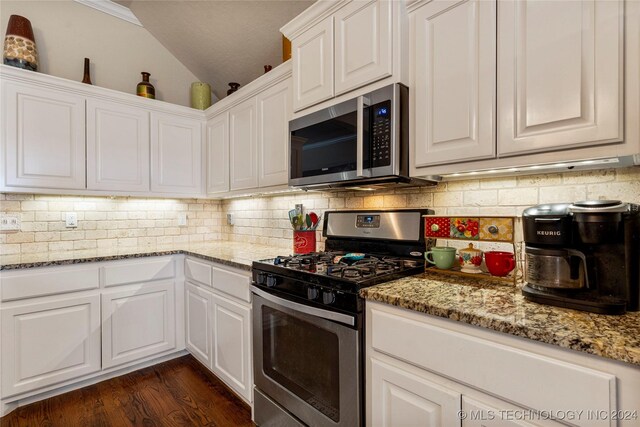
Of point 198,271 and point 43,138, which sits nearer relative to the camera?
point 43,138

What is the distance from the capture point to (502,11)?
45.4 inches

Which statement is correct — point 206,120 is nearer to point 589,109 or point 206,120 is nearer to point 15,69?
point 15,69

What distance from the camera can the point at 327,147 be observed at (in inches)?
68.8

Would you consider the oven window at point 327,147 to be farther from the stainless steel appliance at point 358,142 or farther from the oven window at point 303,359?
the oven window at point 303,359

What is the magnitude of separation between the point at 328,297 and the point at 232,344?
3.35ft

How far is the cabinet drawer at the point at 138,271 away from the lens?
2297mm

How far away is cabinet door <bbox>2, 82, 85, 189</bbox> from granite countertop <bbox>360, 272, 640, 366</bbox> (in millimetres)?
2457

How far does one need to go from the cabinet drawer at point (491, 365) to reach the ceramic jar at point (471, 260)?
0.51 metres

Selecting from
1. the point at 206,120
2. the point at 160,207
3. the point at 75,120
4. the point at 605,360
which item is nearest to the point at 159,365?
the point at 160,207

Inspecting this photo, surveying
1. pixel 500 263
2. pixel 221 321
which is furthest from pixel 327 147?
pixel 221 321

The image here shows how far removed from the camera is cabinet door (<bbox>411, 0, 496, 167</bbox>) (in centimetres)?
121

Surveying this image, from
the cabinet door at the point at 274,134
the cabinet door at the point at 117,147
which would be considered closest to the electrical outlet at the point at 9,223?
the cabinet door at the point at 117,147

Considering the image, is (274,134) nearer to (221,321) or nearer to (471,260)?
(221,321)

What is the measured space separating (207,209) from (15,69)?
178 cm
